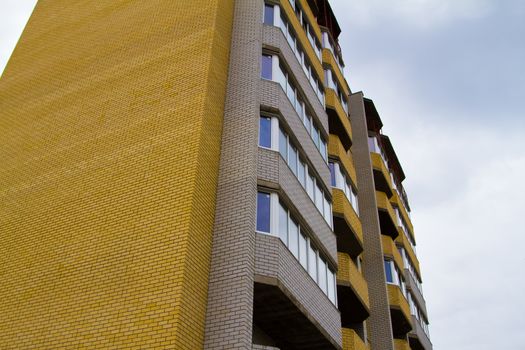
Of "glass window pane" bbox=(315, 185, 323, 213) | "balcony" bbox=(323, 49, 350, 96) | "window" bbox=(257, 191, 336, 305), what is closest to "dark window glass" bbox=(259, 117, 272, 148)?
"window" bbox=(257, 191, 336, 305)

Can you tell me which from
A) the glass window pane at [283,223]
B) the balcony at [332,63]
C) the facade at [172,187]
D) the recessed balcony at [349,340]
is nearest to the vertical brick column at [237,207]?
the facade at [172,187]

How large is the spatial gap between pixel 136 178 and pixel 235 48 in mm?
5550

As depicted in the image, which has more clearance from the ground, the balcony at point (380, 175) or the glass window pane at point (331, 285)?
the balcony at point (380, 175)

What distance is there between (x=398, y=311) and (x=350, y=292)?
638 centimetres

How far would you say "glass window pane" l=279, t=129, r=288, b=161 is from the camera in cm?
1446

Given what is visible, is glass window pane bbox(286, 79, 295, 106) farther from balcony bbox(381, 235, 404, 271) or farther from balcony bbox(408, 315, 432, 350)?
balcony bbox(408, 315, 432, 350)

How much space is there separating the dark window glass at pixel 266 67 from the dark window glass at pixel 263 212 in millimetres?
4301

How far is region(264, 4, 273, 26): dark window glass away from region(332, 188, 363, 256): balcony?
6134 mm

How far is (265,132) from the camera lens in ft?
46.8

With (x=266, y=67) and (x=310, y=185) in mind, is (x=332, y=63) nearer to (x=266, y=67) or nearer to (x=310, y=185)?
(x=266, y=67)

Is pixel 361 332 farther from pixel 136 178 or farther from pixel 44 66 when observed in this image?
pixel 44 66

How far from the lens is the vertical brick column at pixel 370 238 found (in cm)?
2116

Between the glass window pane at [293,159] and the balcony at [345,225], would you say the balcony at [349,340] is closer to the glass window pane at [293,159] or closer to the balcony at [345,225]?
the balcony at [345,225]

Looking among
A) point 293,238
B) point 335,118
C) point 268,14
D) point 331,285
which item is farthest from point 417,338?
point 268,14
